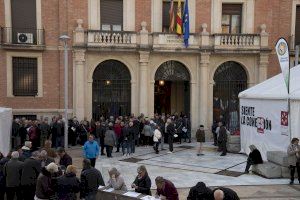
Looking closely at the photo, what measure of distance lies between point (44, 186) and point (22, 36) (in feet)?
48.9

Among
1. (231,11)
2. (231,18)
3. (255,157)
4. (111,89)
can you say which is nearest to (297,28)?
(231,18)

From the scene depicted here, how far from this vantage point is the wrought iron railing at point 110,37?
66.8 ft

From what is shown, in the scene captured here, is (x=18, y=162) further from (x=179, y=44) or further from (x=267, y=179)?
(x=179, y=44)

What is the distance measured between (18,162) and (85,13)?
45.3 ft

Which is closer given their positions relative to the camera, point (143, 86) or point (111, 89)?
point (143, 86)

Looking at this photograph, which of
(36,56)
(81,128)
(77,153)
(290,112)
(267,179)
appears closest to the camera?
(267,179)

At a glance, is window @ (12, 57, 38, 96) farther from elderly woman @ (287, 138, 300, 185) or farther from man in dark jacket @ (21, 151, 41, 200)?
elderly woman @ (287, 138, 300, 185)

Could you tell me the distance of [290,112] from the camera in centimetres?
1334

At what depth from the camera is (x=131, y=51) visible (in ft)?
68.4

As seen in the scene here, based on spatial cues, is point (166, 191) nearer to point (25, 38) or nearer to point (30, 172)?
point (30, 172)

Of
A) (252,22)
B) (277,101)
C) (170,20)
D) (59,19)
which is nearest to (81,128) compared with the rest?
(59,19)

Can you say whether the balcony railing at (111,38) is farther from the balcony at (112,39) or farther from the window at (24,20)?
the window at (24,20)

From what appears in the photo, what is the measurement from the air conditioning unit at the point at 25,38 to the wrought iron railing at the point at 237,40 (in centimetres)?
1079

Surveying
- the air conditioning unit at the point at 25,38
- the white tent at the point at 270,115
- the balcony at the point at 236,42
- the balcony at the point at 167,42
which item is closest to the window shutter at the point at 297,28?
the balcony at the point at 236,42
